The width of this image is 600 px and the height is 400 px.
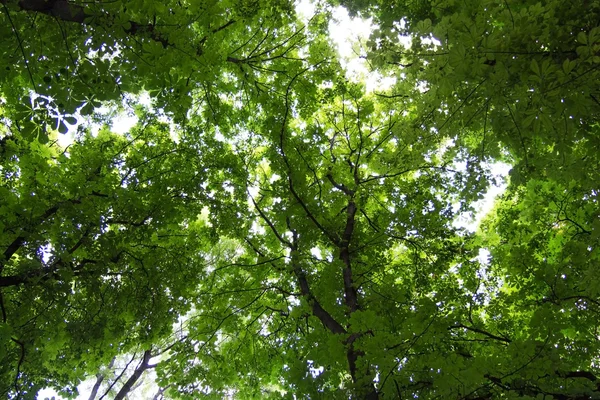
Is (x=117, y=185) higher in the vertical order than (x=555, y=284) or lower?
higher

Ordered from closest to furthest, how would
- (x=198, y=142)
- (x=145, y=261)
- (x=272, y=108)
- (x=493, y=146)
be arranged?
(x=493, y=146)
(x=272, y=108)
(x=145, y=261)
(x=198, y=142)

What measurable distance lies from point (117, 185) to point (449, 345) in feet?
17.6

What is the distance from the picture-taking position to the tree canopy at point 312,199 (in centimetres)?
290

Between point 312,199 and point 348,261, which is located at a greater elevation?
point 312,199

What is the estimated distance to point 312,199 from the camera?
5.40 m

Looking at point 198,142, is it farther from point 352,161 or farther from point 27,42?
point 27,42

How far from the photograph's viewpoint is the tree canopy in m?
2.90

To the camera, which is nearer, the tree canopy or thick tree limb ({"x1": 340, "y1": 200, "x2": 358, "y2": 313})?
the tree canopy

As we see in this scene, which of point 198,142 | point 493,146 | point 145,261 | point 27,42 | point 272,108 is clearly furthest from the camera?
point 198,142

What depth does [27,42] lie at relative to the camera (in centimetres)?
314

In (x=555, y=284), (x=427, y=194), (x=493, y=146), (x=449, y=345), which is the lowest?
(x=449, y=345)

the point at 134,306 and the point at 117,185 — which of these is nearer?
the point at 134,306

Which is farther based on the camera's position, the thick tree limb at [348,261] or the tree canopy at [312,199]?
the thick tree limb at [348,261]

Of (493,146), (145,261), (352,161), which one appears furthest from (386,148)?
(145,261)
